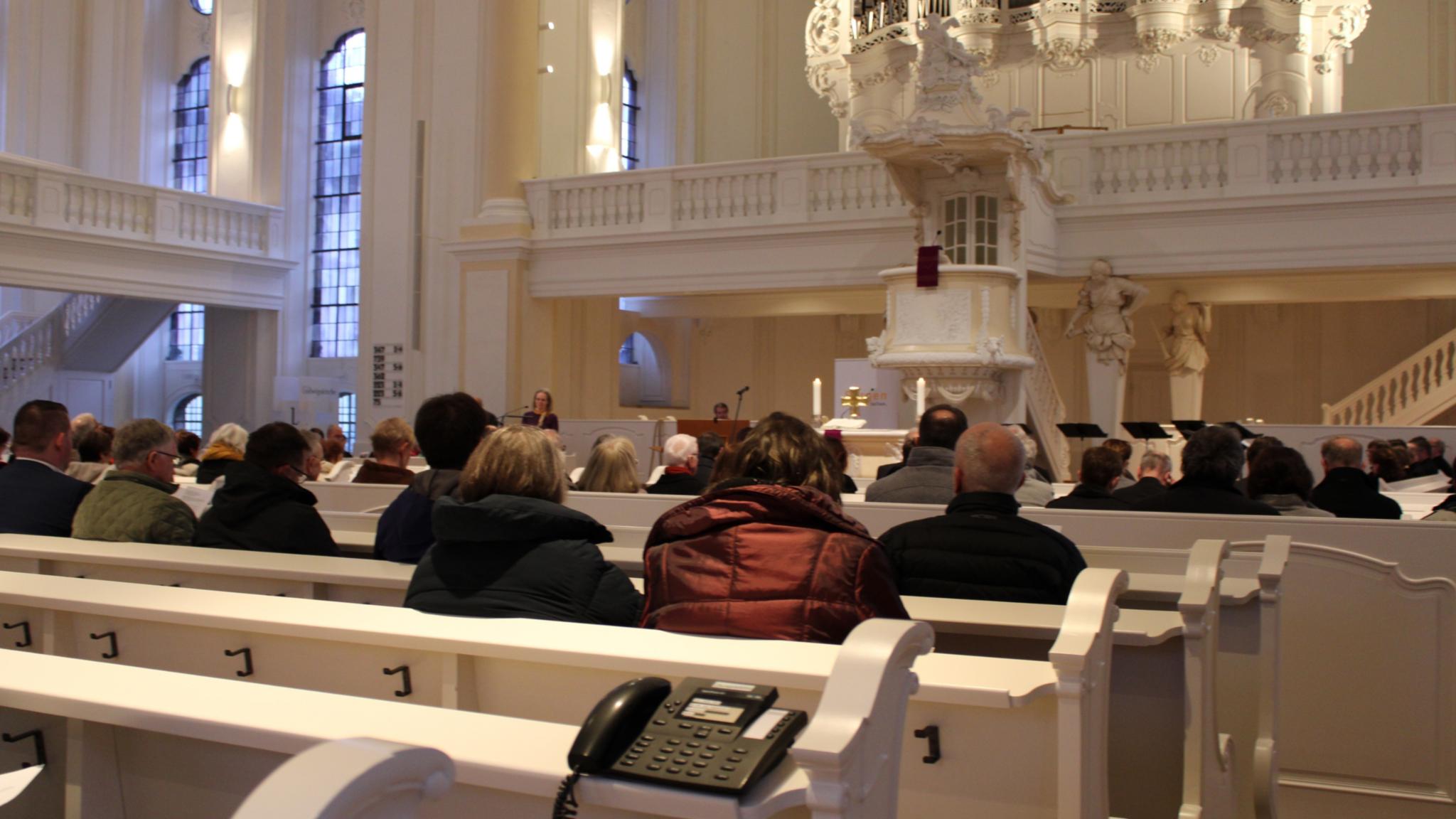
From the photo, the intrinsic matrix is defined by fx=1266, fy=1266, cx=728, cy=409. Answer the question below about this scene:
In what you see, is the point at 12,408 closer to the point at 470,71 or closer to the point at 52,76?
the point at 52,76

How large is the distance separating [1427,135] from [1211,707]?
29.9 feet

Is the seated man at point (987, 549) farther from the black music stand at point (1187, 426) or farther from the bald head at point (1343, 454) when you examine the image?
the black music stand at point (1187, 426)

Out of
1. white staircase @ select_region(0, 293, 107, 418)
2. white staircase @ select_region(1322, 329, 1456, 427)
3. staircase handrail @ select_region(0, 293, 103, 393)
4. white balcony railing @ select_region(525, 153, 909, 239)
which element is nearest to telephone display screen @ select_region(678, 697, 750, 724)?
white balcony railing @ select_region(525, 153, 909, 239)

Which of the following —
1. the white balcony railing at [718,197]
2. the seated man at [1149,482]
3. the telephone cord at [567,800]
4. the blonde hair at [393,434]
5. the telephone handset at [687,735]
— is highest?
the white balcony railing at [718,197]

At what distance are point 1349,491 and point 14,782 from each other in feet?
17.5

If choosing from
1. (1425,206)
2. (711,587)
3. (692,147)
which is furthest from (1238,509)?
(692,147)

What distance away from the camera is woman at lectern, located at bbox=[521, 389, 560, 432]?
11292mm

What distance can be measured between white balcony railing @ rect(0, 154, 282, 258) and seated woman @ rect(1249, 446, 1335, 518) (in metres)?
13.0

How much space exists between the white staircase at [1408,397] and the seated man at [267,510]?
401 inches

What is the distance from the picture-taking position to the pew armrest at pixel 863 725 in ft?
4.55

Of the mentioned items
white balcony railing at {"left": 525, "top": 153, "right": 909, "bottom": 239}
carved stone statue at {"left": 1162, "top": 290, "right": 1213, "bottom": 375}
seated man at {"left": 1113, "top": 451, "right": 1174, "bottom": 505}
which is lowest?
seated man at {"left": 1113, "top": 451, "right": 1174, "bottom": 505}

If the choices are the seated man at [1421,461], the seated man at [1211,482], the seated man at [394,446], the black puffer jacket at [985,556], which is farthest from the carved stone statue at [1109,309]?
the black puffer jacket at [985,556]

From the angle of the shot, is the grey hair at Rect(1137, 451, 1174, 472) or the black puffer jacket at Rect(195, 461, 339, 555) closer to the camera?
the black puffer jacket at Rect(195, 461, 339, 555)

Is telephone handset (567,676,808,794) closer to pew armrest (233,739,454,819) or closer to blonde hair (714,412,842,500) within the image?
pew armrest (233,739,454,819)
